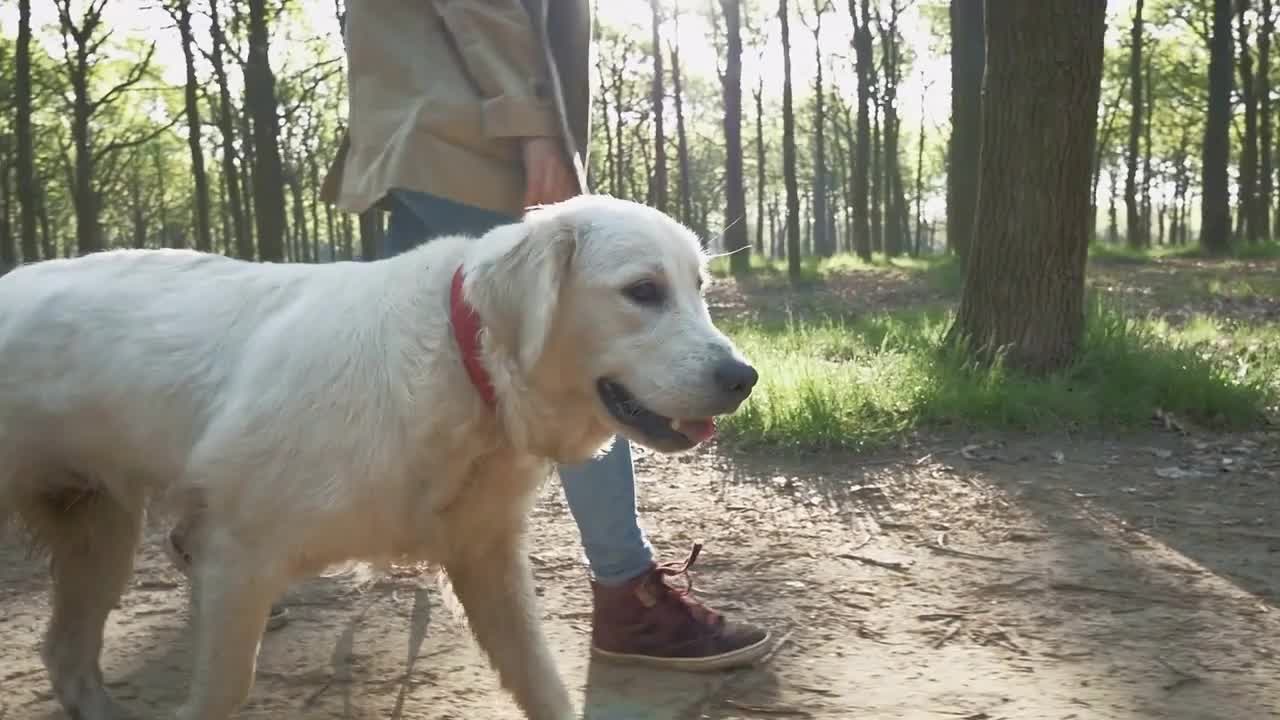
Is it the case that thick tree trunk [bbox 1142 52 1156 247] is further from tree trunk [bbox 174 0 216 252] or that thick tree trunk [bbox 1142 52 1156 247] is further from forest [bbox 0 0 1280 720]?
tree trunk [bbox 174 0 216 252]

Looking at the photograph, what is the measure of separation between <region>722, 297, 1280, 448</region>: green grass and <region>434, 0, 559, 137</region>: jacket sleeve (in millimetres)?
3075

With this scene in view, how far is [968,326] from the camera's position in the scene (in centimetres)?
662

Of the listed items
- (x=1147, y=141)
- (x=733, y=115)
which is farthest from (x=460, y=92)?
(x=1147, y=141)

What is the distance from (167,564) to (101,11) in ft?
56.4

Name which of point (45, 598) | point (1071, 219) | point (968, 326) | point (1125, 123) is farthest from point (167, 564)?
point (1125, 123)

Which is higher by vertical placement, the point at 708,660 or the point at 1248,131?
the point at 1248,131

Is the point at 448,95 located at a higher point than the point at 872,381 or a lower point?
higher

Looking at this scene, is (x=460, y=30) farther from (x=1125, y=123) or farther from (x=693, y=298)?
(x=1125, y=123)

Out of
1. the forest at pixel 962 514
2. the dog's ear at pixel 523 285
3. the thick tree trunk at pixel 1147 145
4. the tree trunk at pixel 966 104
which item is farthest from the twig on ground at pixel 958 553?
the thick tree trunk at pixel 1147 145

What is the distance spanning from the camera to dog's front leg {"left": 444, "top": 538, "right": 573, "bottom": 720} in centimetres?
256

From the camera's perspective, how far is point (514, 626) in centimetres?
258

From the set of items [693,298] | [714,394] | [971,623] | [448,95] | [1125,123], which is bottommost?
[971,623]

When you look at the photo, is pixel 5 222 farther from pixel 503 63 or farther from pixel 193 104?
pixel 503 63

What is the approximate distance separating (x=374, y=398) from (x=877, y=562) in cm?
239
